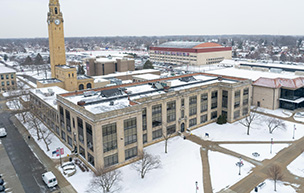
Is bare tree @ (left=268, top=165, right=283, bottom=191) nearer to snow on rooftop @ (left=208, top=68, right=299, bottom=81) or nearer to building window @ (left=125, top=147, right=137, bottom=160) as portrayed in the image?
building window @ (left=125, top=147, right=137, bottom=160)

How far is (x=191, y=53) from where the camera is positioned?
162m

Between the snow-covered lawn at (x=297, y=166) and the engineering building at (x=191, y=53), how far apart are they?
11904 centimetres

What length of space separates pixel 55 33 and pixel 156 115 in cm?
5174

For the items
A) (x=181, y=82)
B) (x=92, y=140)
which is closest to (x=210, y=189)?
(x=92, y=140)

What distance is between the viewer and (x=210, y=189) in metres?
36.0

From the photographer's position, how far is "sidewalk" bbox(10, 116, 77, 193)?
120 feet

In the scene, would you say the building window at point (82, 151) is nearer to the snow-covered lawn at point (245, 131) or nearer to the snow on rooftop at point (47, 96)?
the snow on rooftop at point (47, 96)

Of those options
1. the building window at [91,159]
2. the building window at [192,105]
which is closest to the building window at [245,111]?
the building window at [192,105]

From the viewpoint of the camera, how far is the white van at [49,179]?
3662 cm

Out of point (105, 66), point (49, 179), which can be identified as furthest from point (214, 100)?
point (105, 66)

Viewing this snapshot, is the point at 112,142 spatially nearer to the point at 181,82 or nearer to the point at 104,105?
the point at 104,105

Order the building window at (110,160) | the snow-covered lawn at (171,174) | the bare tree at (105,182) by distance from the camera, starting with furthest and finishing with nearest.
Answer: the building window at (110,160) < the snow-covered lawn at (171,174) < the bare tree at (105,182)

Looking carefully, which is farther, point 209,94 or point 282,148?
point 209,94

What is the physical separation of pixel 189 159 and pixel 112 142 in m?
13.9
